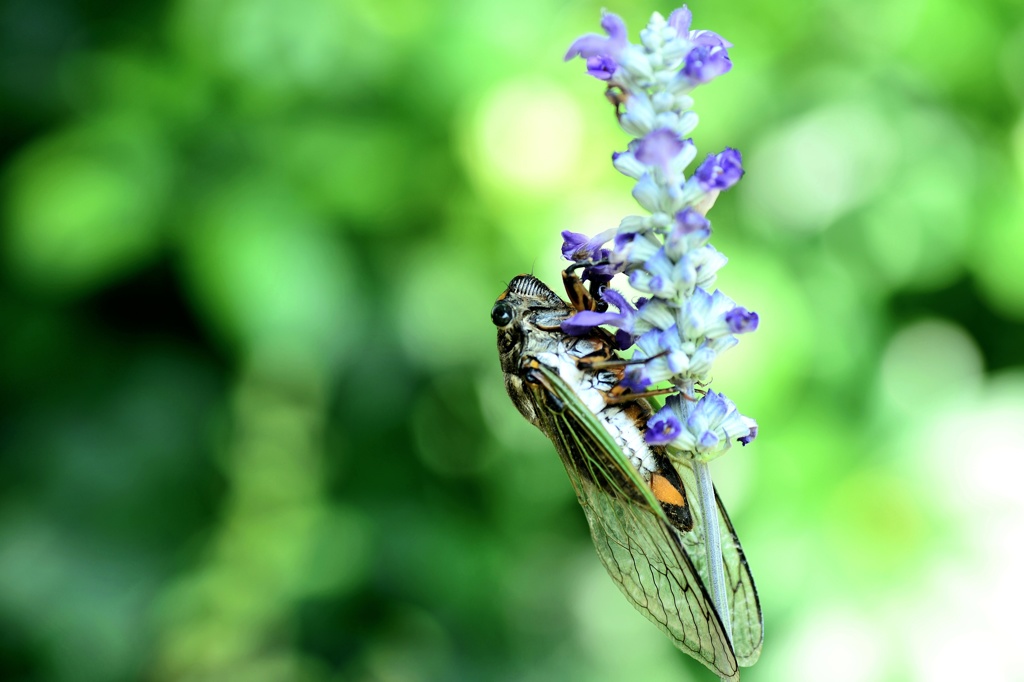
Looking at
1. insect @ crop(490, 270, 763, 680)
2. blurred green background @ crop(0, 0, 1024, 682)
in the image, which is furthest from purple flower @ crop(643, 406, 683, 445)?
blurred green background @ crop(0, 0, 1024, 682)

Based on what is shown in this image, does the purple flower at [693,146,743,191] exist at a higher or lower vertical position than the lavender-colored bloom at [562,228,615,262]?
lower

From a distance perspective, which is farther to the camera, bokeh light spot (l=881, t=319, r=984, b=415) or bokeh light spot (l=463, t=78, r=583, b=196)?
bokeh light spot (l=881, t=319, r=984, b=415)

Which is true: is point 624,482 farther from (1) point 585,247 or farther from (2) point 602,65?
(2) point 602,65

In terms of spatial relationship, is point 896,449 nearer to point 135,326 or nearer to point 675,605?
point 675,605

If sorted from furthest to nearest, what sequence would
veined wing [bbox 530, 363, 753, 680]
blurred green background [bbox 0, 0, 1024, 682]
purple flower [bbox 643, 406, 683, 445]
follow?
blurred green background [bbox 0, 0, 1024, 682], veined wing [bbox 530, 363, 753, 680], purple flower [bbox 643, 406, 683, 445]

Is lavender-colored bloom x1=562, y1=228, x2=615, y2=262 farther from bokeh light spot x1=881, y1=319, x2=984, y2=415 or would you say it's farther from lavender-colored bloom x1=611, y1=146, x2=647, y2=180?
bokeh light spot x1=881, y1=319, x2=984, y2=415

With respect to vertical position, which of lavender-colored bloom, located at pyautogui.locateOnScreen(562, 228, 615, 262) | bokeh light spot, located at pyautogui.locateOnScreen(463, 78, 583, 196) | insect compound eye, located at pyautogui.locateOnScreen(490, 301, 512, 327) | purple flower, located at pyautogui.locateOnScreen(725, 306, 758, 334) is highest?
bokeh light spot, located at pyautogui.locateOnScreen(463, 78, 583, 196)

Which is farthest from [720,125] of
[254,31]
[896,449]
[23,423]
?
[23,423]
